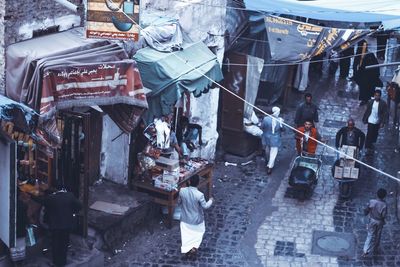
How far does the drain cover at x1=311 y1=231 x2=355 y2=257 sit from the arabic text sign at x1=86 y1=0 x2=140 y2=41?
4888 millimetres

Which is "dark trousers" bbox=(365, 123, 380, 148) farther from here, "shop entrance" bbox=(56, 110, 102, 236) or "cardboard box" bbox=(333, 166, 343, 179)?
"shop entrance" bbox=(56, 110, 102, 236)

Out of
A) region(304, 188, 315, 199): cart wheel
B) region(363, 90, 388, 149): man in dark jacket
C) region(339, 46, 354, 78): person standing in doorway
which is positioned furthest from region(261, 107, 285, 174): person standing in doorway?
region(339, 46, 354, 78): person standing in doorway

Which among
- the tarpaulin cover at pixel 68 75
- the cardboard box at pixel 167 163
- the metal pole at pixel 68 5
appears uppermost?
the metal pole at pixel 68 5

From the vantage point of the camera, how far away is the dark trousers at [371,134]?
18391mm

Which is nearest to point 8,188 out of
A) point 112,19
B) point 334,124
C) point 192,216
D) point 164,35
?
point 112,19

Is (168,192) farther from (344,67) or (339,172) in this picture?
(344,67)

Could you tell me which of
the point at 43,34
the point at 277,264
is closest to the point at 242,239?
the point at 277,264

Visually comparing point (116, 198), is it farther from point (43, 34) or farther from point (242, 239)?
point (43, 34)

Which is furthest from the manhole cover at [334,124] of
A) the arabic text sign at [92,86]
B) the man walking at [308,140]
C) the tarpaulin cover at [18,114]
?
the tarpaulin cover at [18,114]

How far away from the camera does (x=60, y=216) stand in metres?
12.2

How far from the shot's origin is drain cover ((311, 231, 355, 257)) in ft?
46.5

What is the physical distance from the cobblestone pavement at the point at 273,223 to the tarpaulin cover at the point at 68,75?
2509 millimetres

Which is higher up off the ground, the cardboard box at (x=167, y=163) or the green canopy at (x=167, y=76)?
the green canopy at (x=167, y=76)

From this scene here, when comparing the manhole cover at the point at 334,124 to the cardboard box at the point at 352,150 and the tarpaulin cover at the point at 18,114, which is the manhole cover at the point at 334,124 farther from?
the tarpaulin cover at the point at 18,114
